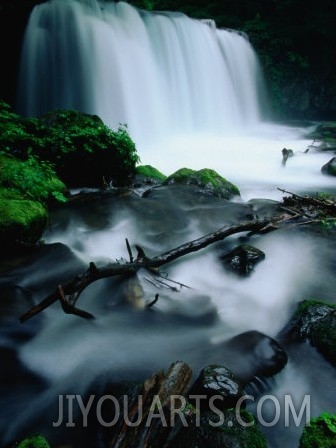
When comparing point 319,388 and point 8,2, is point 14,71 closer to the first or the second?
point 8,2

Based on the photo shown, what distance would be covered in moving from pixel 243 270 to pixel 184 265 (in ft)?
2.63

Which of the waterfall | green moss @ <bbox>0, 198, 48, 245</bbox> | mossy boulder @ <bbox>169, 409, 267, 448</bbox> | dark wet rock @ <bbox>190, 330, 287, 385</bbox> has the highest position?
the waterfall

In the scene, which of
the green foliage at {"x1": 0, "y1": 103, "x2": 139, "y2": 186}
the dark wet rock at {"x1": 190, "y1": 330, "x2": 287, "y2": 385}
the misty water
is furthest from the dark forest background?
the dark wet rock at {"x1": 190, "y1": 330, "x2": 287, "y2": 385}

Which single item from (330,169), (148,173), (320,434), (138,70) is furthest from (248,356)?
(138,70)

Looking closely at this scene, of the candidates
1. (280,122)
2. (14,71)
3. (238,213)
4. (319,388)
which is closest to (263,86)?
(280,122)

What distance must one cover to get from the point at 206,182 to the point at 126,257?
3673 mm

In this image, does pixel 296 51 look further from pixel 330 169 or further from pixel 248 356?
pixel 248 356

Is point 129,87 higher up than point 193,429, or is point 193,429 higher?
point 129,87

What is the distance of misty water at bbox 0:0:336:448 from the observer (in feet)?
9.73

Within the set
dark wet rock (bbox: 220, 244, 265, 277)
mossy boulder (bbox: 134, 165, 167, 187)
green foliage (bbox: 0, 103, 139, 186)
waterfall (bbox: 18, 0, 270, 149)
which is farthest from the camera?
waterfall (bbox: 18, 0, 270, 149)

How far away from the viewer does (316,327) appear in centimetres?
332

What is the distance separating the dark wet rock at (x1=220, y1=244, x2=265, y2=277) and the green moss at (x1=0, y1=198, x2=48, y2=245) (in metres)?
2.62

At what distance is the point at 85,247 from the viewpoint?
5348 mm

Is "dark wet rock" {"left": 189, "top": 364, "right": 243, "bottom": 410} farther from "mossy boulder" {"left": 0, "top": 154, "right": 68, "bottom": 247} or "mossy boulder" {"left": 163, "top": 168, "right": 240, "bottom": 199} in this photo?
"mossy boulder" {"left": 163, "top": 168, "right": 240, "bottom": 199}
